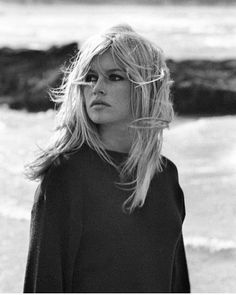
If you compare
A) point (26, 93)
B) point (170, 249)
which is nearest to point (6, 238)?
point (26, 93)

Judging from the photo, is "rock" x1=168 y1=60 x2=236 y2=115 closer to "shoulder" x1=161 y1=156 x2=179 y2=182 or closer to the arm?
"shoulder" x1=161 y1=156 x2=179 y2=182

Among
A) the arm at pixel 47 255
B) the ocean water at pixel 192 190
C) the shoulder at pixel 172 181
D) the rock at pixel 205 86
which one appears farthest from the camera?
the rock at pixel 205 86

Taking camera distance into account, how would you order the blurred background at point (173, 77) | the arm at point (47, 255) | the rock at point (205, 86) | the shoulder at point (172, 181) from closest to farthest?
1. the arm at point (47, 255)
2. the shoulder at point (172, 181)
3. the blurred background at point (173, 77)
4. the rock at point (205, 86)

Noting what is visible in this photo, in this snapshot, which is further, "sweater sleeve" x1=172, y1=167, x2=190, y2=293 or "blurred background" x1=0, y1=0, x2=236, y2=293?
"blurred background" x1=0, y1=0, x2=236, y2=293

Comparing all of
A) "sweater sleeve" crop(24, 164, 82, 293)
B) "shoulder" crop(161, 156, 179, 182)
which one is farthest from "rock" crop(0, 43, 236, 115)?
"sweater sleeve" crop(24, 164, 82, 293)

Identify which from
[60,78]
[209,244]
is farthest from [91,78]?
[60,78]

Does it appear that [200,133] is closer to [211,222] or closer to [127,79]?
[211,222]

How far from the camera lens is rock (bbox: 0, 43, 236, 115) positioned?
191 centimetres

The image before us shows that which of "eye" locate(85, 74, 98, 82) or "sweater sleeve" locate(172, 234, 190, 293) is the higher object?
"eye" locate(85, 74, 98, 82)

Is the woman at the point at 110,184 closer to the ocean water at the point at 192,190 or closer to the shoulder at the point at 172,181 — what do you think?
the shoulder at the point at 172,181

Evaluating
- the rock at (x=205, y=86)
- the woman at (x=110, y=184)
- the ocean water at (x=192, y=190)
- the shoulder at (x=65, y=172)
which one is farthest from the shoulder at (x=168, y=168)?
the rock at (x=205, y=86)

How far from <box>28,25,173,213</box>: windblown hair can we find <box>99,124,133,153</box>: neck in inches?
0.4

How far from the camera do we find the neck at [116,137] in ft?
2.91

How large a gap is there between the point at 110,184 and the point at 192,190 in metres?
0.97
